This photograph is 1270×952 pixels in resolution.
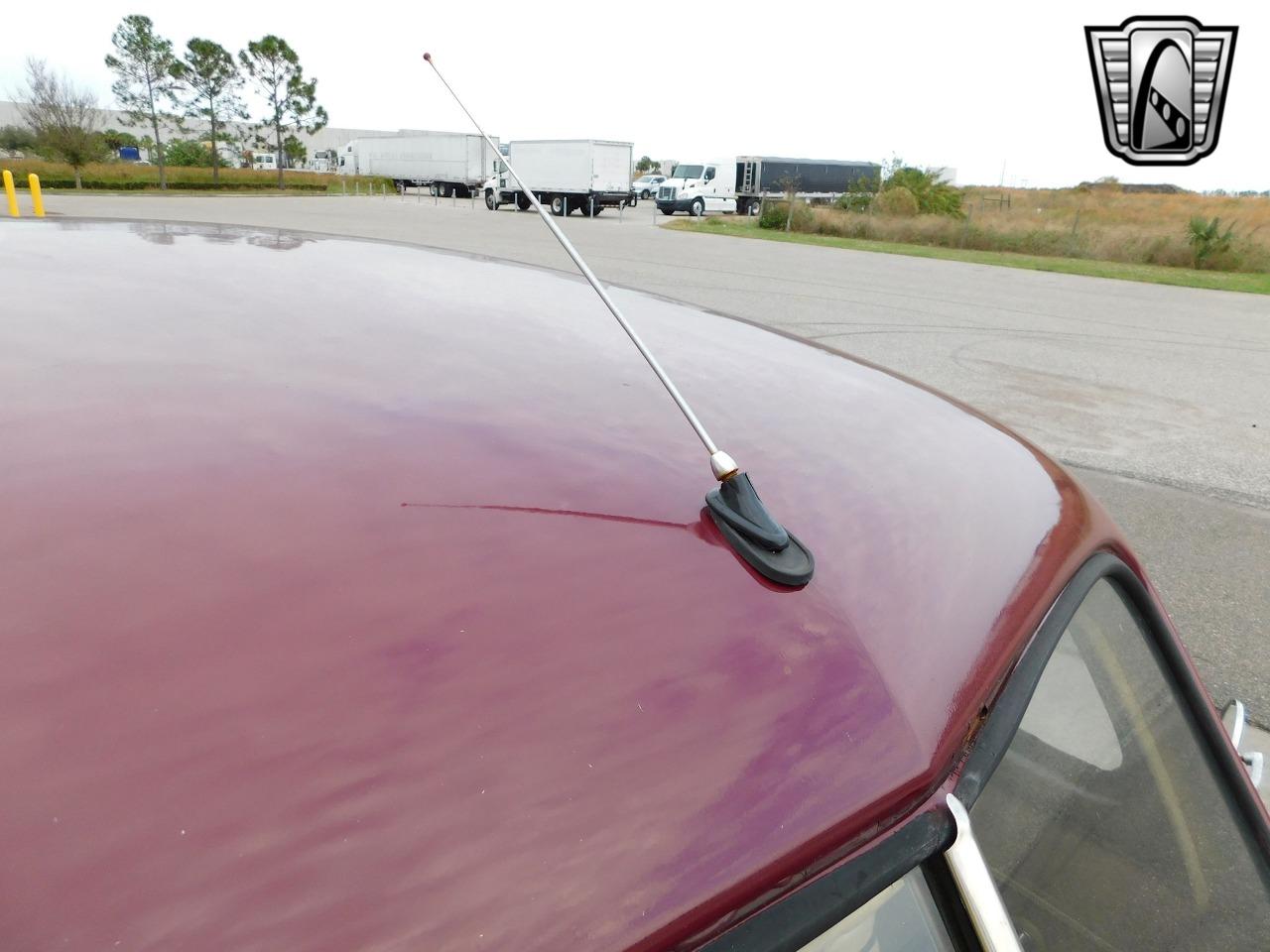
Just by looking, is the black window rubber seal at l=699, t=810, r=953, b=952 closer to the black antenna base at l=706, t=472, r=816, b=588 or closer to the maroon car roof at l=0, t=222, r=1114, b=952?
the maroon car roof at l=0, t=222, r=1114, b=952

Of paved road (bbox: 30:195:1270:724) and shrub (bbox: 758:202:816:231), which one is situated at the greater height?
shrub (bbox: 758:202:816:231)

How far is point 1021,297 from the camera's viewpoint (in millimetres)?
14898

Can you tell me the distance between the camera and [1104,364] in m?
9.48

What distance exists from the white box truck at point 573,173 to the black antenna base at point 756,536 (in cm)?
3847

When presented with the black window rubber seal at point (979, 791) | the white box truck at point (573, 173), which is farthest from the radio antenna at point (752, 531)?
the white box truck at point (573, 173)

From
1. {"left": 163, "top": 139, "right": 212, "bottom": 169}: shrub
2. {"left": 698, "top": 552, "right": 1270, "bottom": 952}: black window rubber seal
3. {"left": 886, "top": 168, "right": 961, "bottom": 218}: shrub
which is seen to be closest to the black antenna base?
{"left": 698, "top": 552, "right": 1270, "bottom": 952}: black window rubber seal

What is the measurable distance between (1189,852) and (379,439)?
117cm

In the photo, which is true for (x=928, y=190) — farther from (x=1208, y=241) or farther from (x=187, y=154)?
(x=187, y=154)

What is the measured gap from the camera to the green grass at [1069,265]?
64.7 ft

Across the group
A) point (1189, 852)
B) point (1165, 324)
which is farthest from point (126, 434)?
point (1165, 324)

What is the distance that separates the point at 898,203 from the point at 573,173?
43.1 ft

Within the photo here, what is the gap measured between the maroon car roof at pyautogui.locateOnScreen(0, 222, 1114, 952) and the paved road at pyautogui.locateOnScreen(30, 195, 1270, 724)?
10.1ft

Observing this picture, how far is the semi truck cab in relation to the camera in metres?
42.5

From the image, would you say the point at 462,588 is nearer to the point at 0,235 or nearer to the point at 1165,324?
the point at 0,235
